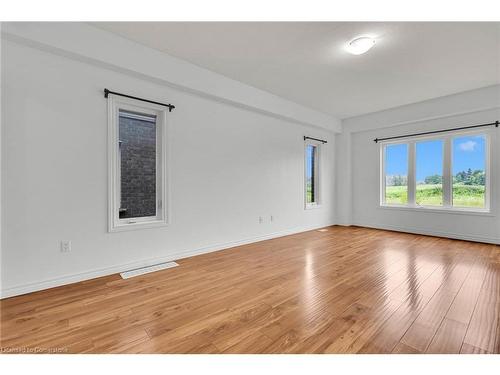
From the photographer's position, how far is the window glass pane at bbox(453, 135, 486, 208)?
180 inches

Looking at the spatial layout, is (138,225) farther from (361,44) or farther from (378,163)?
(378,163)

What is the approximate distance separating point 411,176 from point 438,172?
20.2 inches

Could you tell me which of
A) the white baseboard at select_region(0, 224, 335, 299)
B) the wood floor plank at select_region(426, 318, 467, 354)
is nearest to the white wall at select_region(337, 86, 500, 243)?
the white baseboard at select_region(0, 224, 335, 299)

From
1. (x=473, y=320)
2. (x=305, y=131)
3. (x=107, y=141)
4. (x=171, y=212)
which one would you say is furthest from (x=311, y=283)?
(x=305, y=131)

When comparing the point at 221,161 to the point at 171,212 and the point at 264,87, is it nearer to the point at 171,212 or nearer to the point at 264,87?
the point at 171,212

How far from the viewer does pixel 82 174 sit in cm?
268

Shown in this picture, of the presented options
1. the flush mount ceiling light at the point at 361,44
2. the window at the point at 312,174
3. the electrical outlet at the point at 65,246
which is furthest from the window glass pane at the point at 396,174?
the electrical outlet at the point at 65,246

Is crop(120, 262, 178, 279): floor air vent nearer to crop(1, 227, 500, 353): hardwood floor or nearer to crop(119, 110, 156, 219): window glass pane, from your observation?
crop(1, 227, 500, 353): hardwood floor

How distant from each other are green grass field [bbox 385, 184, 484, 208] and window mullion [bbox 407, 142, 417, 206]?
8 cm

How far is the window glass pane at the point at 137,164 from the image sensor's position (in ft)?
10.4

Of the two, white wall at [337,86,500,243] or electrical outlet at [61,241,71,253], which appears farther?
white wall at [337,86,500,243]

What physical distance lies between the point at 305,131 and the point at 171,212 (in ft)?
12.3

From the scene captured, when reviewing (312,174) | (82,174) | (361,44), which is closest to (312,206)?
(312,174)
